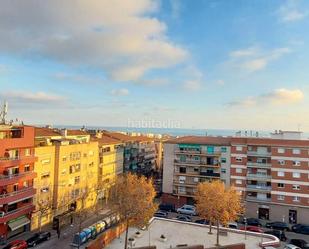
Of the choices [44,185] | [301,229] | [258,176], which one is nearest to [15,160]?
[44,185]

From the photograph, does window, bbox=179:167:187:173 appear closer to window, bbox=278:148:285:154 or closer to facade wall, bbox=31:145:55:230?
window, bbox=278:148:285:154

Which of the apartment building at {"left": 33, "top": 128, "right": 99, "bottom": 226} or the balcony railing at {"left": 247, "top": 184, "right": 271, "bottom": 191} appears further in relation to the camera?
the balcony railing at {"left": 247, "top": 184, "right": 271, "bottom": 191}

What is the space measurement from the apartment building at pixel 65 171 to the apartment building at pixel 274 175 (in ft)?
94.7

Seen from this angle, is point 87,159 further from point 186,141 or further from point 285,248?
point 285,248

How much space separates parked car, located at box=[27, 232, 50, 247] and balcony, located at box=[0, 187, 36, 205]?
19.0 feet

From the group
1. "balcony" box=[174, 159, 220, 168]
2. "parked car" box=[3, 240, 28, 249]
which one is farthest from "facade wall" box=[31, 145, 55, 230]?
"balcony" box=[174, 159, 220, 168]

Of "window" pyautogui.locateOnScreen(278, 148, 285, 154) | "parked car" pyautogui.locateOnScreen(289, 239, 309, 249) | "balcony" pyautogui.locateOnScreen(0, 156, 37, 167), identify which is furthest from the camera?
"window" pyautogui.locateOnScreen(278, 148, 285, 154)

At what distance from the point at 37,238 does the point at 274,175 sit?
141 feet

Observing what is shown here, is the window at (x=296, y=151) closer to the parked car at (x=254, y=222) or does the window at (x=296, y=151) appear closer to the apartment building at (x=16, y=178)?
the parked car at (x=254, y=222)

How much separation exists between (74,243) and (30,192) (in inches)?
427

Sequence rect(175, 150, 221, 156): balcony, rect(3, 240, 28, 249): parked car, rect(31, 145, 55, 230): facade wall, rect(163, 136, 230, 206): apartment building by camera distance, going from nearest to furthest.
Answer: rect(3, 240, 28, 249): parked car < rect(31, 145, 55, 230): facade wall < rect(163, 136, 230, 206): apartment building < rect(175, 150, 221, 156): balcony

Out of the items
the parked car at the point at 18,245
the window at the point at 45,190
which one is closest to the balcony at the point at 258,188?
the window at the point at 45,190

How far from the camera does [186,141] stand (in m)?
72.3

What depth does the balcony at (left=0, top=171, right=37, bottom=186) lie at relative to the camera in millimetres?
44469
